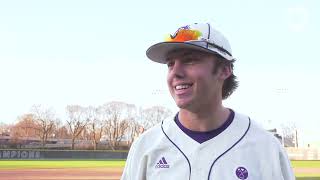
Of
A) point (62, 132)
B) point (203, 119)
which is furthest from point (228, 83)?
point (62, 132)

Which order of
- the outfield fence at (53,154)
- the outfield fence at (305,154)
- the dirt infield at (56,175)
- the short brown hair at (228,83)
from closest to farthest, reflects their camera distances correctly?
the short brown hair at (228,83), the dirt infield at (56,175), the outfield fence at (53,154), the outfield fence at (305,154)

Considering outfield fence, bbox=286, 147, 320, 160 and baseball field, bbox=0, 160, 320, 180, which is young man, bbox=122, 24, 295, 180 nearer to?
baseball field, bbox=0, 160, 320, 180

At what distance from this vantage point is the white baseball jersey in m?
→ 2.31

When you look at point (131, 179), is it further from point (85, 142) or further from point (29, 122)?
point (29, 122)

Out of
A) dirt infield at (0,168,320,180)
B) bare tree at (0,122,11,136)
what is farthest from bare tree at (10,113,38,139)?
dirt infield at (0,168,320,180)

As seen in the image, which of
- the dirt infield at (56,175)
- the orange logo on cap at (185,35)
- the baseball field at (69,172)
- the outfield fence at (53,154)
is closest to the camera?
the orange logo on cap at (185,35)

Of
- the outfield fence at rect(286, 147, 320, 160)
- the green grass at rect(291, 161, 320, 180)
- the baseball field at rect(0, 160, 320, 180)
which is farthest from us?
the outfield fence at rect(286, 147, 320, 160)

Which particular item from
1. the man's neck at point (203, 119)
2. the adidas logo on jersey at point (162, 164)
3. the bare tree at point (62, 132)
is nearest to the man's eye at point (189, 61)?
the man's neck at point (203, 119)

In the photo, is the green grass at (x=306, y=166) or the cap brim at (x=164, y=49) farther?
the green grass at (x=306, y=166)

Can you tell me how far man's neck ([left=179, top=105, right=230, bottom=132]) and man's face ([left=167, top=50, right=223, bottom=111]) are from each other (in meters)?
0.06

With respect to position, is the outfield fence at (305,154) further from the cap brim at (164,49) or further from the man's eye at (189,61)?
the man's eye at (189,61)

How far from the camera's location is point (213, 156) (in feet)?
7.79

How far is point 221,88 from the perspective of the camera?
8.63ft

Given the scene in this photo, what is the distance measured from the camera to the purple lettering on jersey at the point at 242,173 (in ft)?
7.50
